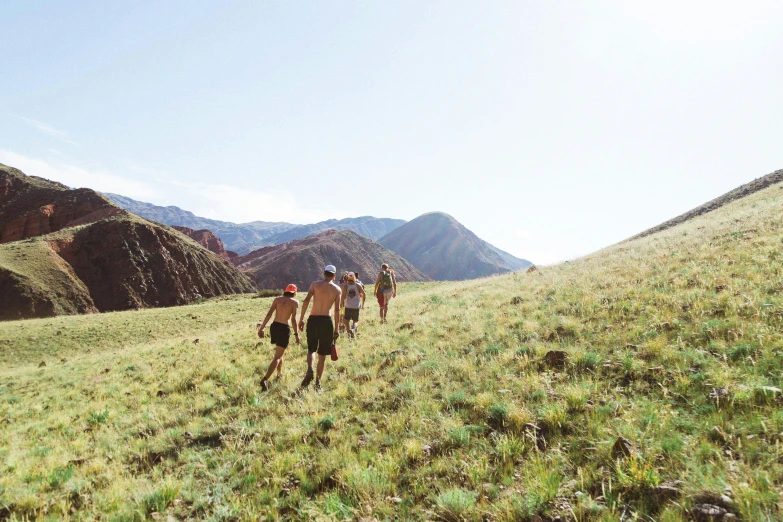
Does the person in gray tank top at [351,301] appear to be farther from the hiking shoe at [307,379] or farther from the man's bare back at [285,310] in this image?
the hiking shoe at [307,379]

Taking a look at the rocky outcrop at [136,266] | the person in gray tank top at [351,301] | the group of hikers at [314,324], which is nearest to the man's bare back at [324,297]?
the group of hikers at [314,324]

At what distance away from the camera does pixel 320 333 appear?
796 centimetres

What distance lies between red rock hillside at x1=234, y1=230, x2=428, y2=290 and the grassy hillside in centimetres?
12120

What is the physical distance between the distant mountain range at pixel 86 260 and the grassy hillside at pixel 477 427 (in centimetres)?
6132

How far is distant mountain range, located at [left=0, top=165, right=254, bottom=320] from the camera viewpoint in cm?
5391

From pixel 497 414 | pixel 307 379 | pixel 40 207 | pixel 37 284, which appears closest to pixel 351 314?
pixel 307 379

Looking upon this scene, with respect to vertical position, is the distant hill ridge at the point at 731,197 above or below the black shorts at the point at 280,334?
above

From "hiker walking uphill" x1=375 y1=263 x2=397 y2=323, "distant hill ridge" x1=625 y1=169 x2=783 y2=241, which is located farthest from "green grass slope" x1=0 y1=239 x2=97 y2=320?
"distant hill ridge" x1=625 y1=169 x2=783 y2=241

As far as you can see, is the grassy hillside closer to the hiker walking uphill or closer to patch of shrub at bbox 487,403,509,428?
patch of shrub at bbox 487,403,509,428

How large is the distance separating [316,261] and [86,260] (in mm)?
88728

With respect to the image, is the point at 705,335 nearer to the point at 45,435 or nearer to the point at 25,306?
the point at 45,435

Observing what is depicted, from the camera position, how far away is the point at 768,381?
14.1 feet

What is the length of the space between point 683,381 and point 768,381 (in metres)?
0.83

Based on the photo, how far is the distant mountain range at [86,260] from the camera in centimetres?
5391
